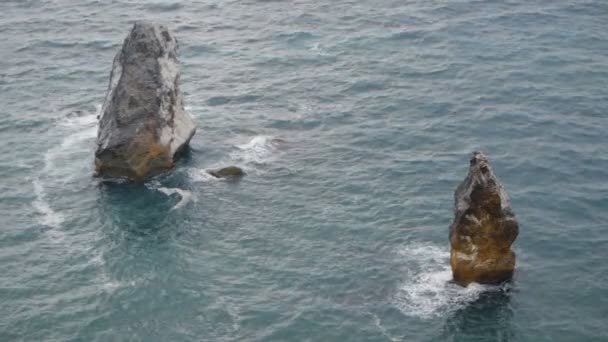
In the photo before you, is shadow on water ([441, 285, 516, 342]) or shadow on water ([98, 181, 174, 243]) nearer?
shadow on water ([441, 285, 516, 342])

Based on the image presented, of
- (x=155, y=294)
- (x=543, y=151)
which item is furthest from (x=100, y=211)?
(x=543, y=151)

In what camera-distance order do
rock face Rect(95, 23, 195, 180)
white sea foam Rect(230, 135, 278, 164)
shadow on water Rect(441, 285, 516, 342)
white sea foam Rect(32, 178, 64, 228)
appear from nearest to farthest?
shadow on water Rect(441, 285, 516, 342), white sea foam Rect(32, 178, 64, 228), rock face Rect(95, 23, 195, 180), white sea foam Rect(230, 135, 278, 164)

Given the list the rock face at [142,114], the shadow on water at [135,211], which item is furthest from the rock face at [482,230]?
the rock face at [142,114]

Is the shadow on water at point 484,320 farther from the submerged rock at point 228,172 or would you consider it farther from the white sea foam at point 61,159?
the white sea foam at point 61,159

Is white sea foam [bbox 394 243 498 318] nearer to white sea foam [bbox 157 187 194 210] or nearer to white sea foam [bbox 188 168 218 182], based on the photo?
white sea foam [bbox 157 187 194 210]

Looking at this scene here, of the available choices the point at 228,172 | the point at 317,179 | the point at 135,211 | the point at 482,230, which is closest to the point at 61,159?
the point at 135,211

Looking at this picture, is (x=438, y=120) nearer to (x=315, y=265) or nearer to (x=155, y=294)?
(x=315, y=265)

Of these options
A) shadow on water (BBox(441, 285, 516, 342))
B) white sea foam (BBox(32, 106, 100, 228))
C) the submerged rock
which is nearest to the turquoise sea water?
shadow on water (BBox(441, 285, 516, 342))
